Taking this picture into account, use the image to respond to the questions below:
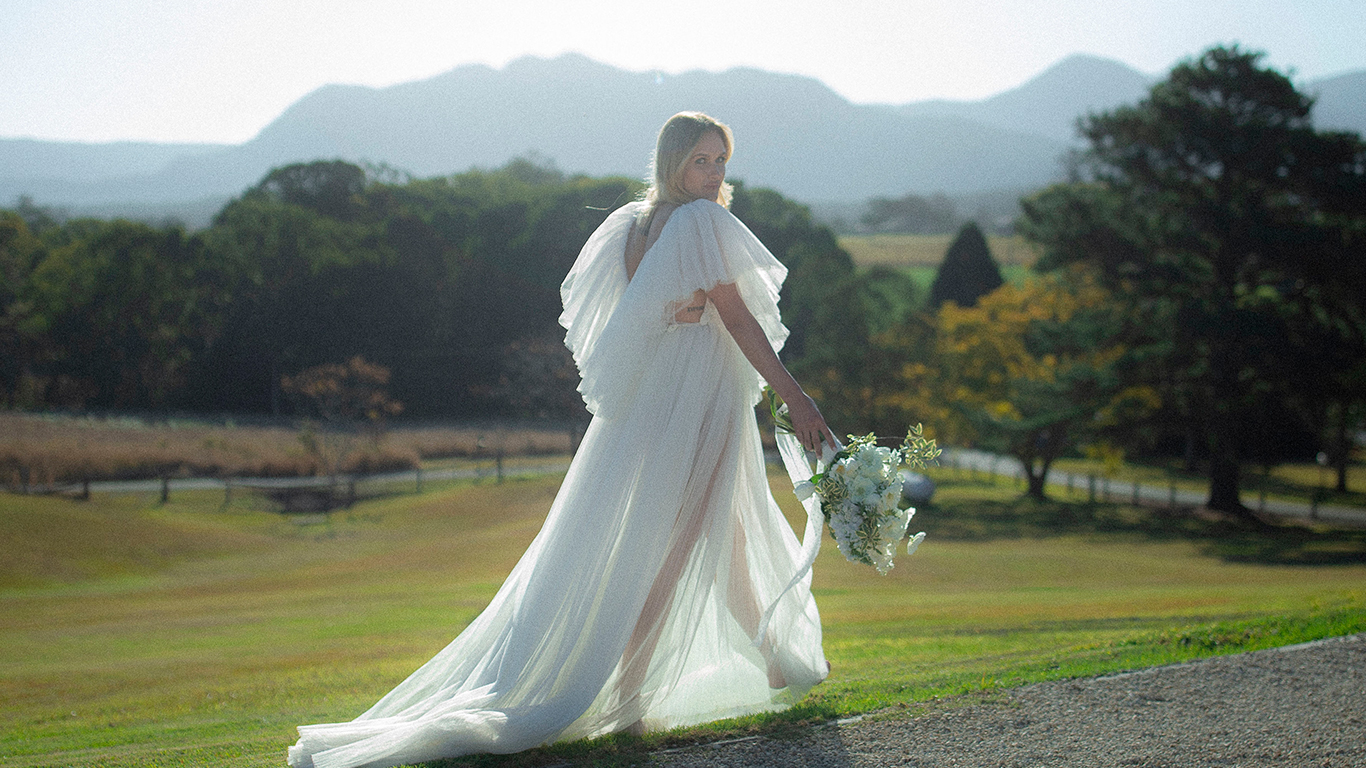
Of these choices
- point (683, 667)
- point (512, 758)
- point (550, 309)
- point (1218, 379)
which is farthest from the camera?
point (550, 309)

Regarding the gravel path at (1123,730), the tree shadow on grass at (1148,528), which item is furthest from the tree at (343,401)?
the gravel path at (1123,730)

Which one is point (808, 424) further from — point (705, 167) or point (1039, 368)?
point (1039, 368)

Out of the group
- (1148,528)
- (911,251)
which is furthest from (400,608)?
(911,251)

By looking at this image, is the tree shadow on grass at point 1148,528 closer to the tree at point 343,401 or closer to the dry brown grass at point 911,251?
the tree at point 343,401

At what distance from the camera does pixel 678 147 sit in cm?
334

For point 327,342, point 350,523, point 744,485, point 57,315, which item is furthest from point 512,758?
point 57,315

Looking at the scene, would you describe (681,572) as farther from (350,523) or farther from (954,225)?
(954,225)

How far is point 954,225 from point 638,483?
4557 inches

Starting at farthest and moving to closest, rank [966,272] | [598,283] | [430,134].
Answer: [430,134] < [966,272] < [598,283]

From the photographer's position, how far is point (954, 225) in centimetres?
11281

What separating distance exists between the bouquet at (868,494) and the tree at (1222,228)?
2371 cm

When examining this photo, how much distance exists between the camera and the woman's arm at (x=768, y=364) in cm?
318

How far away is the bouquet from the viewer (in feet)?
10.3

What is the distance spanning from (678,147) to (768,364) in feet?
2.71
